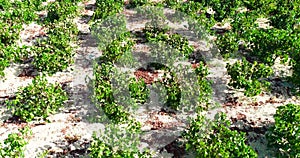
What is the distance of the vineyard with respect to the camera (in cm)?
1094

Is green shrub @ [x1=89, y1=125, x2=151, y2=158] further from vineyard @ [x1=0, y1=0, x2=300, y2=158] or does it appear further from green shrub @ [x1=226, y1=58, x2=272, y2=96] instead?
green shrub @ [x1=226, y1=58, x2=272, y2=96]

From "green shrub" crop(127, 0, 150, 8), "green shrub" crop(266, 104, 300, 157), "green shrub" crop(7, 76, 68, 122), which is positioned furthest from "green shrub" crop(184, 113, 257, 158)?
"green shrub" crop(127, 0, 150, 8)

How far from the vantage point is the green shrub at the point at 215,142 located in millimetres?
9867

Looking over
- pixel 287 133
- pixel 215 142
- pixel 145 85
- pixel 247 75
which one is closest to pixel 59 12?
pixel 145 85

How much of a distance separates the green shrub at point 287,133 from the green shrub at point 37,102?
681 centimetres

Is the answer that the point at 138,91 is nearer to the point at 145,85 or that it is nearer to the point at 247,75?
the point at 145,85

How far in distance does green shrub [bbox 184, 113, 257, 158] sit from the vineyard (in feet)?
0.10

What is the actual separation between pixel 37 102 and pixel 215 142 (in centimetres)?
577

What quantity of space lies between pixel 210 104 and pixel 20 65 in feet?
25.1

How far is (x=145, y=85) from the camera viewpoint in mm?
12734

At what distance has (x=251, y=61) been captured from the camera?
52.1ft

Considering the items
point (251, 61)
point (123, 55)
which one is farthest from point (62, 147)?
point (251, 61)

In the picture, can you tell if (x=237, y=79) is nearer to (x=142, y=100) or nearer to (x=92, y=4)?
(x=142, y=100)

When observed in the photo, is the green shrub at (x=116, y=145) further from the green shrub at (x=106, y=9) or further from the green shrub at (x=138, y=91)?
the green shrub at (x=106, y=9)
